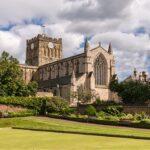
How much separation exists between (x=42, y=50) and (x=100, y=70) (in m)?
30.5

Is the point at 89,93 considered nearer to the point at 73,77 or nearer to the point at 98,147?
the point at 73,77

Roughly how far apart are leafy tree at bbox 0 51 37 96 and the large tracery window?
113ft

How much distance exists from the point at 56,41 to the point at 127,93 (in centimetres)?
6034

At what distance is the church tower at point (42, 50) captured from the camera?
135500mm

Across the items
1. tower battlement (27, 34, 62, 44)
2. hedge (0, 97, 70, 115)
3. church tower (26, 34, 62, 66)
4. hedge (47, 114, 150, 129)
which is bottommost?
hedge (47, 114, 150, 129)

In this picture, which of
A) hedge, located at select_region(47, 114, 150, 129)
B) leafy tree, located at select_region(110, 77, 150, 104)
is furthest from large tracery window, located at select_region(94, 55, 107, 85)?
hedge, located at select_region(47, 114, 150, 129)

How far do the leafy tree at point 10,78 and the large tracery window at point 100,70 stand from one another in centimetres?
3459

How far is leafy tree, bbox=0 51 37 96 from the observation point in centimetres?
7488

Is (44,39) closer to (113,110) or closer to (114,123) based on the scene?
(113,110)

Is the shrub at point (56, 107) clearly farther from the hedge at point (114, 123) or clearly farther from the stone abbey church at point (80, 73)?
the stone abbey church at point (80, 73)

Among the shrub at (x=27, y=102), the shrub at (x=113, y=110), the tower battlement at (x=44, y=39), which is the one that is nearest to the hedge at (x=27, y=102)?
the shrub at (x=27, y=102)

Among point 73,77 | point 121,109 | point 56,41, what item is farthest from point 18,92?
point 56,41

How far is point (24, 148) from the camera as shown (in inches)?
806

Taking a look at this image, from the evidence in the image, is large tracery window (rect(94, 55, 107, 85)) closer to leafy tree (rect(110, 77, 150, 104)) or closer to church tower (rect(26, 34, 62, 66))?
leafy tree (rect(110, 77, 150, 104))
